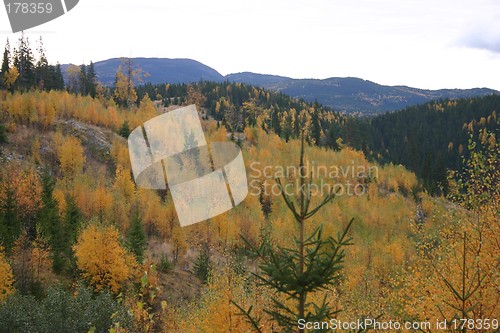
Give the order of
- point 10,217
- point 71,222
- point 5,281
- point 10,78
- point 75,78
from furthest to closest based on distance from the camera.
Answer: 1. point 75,78
2. point 10,78
3. point 71,222
4. point 10,217
5. point 5,281

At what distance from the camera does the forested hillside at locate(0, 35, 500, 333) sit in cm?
862

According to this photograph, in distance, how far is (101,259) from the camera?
34688 millimetres

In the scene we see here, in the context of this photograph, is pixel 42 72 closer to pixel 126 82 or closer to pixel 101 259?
pixel 126 82

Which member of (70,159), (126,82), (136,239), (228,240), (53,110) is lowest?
(228,240)

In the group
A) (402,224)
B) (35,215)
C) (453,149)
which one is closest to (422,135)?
(453,149)

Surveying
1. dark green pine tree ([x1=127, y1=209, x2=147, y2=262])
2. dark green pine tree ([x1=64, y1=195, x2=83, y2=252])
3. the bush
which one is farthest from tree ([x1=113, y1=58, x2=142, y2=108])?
the bush

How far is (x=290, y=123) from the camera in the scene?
433ft

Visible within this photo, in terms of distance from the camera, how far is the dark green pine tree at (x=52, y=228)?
3700 centimetres

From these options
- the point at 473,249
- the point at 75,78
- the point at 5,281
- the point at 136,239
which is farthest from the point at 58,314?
the point at 75,78

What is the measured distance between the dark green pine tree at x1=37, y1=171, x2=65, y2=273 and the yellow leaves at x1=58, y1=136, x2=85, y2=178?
1711cm

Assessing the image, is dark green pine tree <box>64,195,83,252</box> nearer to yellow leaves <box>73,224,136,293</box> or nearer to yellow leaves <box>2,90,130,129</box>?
yellow leaves <box>73,224,136,293</box>

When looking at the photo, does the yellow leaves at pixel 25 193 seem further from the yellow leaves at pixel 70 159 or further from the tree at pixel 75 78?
the tree at pixel 75 78

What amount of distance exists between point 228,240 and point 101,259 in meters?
21.4

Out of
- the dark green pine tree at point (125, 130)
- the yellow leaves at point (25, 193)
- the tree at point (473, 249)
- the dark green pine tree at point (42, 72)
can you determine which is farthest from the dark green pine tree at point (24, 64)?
the tree at point (473, 249)
